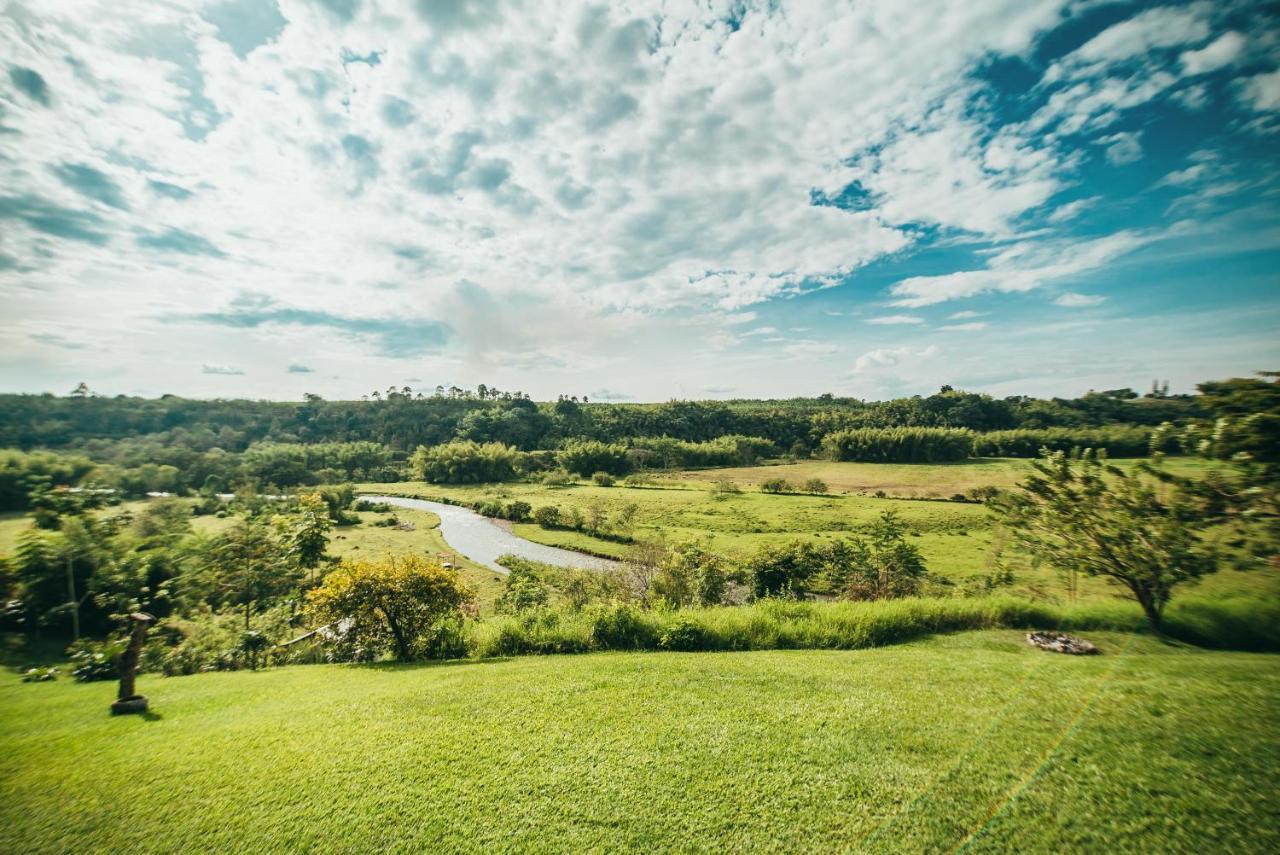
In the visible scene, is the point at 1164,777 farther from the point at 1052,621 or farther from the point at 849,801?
the point at 1052,621

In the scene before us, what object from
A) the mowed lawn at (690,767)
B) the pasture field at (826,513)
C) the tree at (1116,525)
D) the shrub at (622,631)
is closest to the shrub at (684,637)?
the shrub at (622,631)

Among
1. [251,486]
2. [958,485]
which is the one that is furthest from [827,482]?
[251,486]

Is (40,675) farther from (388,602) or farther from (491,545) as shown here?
(491,545)

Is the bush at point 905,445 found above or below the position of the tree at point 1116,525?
below

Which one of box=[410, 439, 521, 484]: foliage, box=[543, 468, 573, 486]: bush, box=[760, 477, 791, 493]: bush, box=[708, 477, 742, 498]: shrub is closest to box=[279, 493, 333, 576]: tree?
box=[708, 477, 742, 498]: shrub

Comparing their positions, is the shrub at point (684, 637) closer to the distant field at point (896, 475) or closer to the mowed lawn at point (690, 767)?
the mowed lawn at point (690, 767)

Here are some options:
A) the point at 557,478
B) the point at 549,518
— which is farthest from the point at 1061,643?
the point at 557,478
